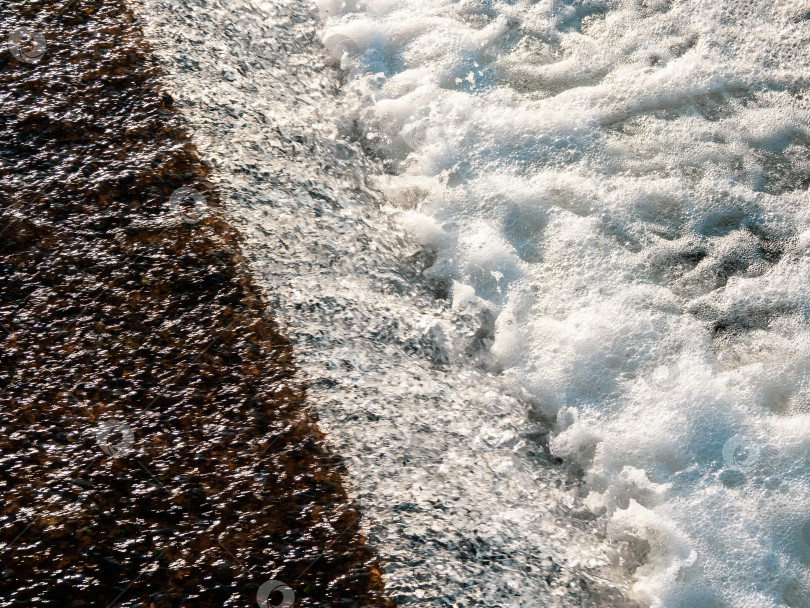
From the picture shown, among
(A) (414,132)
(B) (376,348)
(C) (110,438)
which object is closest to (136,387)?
(C) (110,438)

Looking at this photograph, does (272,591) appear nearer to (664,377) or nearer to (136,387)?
(136,387)

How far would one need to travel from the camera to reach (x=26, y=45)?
4.47 metres

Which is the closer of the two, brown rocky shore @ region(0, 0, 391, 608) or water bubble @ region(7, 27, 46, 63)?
brown rocky shore @ region(0, 0, 391, 608)

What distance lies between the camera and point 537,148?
5367mm

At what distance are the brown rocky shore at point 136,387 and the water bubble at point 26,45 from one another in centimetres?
2

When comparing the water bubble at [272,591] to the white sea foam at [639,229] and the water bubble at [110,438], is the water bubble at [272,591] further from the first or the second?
the white sea foam at [639,229]

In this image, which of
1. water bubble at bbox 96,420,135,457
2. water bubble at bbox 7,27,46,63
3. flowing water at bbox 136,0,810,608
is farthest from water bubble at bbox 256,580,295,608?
water bubble at bbox 7,27,46,63

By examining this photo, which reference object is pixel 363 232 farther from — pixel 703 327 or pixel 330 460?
pixel 703 327

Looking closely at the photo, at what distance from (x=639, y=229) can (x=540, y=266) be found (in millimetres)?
758

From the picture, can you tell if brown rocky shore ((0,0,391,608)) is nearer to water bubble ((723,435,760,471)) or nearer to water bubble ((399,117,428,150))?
water bubble ((399,117,428,150))

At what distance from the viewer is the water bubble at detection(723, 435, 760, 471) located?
3932mm

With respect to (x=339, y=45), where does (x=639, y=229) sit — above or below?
below

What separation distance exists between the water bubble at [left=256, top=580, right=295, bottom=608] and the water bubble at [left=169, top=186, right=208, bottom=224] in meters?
1.98

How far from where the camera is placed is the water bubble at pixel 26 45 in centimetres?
443
